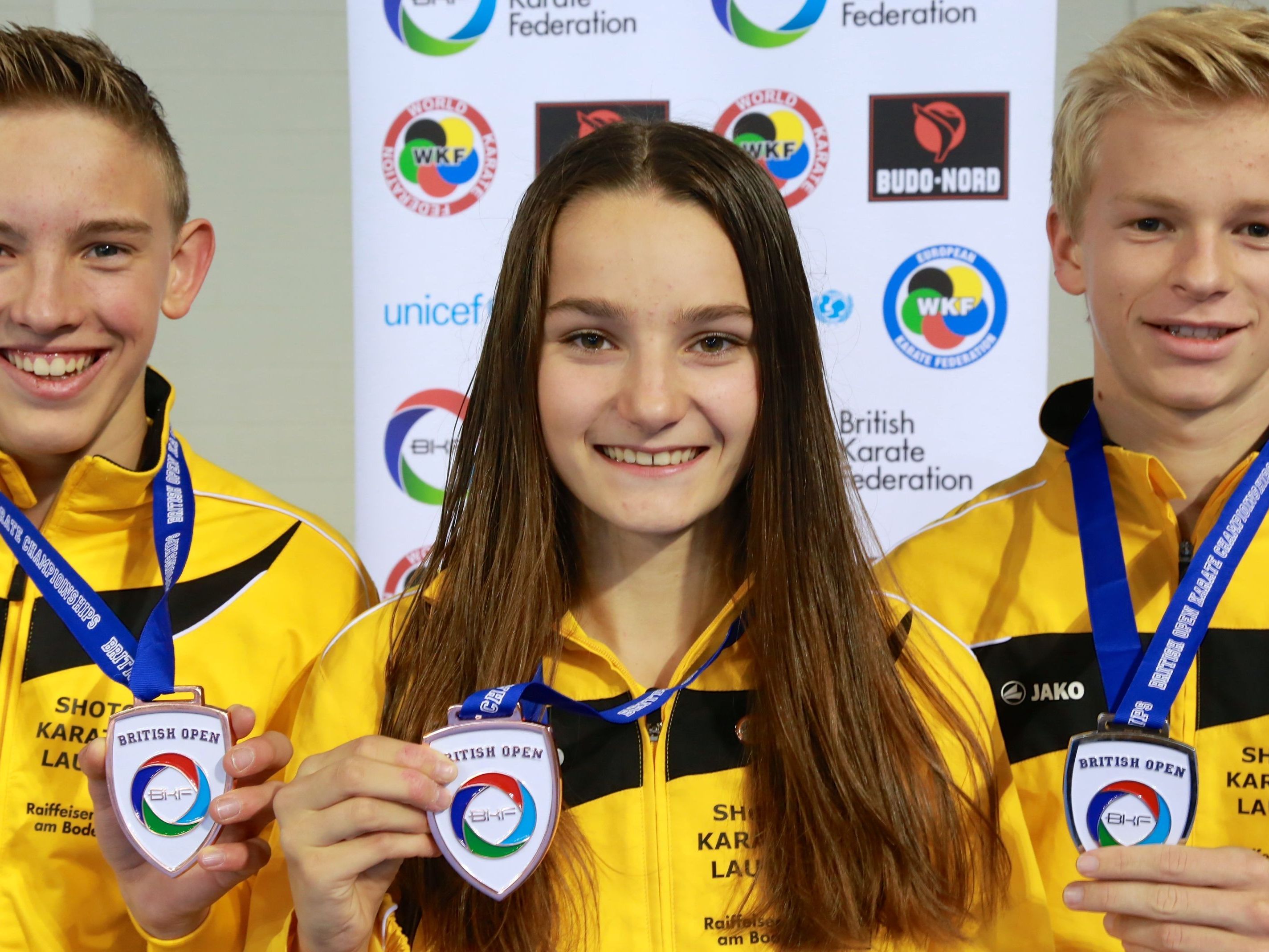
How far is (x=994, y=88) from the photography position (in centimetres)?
325

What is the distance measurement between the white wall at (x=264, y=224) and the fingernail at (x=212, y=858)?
129 inches

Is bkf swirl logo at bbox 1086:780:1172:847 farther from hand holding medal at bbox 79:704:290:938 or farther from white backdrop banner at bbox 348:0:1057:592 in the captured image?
white backdrop banner at bbox 348:0:1057:592

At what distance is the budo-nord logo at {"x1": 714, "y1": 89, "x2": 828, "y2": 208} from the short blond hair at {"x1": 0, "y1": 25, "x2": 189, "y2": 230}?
1.69 metres

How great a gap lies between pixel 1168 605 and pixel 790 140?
6.46 ft

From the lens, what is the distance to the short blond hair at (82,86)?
1938mm

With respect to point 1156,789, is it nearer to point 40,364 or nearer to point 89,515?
point 89,515

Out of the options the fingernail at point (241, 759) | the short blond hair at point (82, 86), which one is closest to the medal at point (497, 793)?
the fingernail at point (241, 759)

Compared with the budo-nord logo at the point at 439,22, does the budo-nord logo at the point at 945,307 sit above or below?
below

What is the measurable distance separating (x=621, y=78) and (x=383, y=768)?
253 cm

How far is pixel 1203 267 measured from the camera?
1.70m

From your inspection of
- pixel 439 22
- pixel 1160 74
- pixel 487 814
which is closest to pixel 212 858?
pixel 487 814

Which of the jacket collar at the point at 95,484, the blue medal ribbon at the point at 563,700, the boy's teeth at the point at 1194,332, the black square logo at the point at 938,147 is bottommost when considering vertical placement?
the blue medal ribbon at the point at 563,700

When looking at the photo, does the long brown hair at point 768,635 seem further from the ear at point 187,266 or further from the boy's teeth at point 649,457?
the ear at point 187,266

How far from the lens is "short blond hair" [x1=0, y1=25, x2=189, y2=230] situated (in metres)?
1.94
